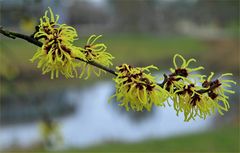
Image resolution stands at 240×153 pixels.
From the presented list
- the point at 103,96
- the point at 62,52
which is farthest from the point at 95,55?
the point at 103,96

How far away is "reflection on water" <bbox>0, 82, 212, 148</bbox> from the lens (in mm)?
7836

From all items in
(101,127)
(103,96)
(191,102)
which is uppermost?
(103,96)

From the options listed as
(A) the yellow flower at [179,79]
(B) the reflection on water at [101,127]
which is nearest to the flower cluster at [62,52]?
(A) the yellow flower at [179,79]

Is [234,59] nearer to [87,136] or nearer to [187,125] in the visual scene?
[187,125]

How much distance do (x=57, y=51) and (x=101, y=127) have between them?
7.76 meters

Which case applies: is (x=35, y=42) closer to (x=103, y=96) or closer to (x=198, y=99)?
(x=198, y=99)

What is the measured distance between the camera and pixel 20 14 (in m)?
2.04

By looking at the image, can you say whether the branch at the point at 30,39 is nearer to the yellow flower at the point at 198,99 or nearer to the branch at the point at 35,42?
the branch at the point at 35,42

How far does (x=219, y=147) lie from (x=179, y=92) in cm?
608

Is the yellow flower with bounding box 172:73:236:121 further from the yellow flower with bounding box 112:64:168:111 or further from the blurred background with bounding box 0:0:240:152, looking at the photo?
the blurred background with bounding box 0:0:240:152

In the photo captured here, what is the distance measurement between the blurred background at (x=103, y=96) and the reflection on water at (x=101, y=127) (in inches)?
0.7

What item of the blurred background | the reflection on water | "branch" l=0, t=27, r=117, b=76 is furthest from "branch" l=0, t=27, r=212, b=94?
the reflection on water

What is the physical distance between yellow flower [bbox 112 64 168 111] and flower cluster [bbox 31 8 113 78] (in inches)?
2.4

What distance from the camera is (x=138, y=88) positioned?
2.95 ft
